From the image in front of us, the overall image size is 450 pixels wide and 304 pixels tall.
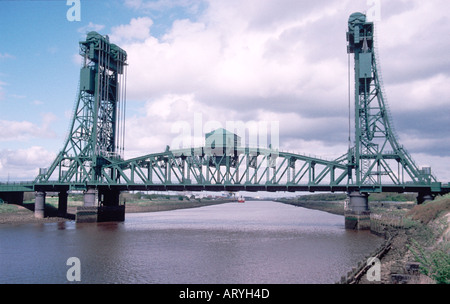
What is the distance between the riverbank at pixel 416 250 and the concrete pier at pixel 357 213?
117 inches

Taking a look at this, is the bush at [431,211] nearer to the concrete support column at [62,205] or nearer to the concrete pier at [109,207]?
the concrete pier at [109,207]

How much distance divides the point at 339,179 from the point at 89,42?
55724 mm

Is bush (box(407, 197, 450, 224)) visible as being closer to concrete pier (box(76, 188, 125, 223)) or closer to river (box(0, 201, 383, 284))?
river (box(0, 201, 383, 284))

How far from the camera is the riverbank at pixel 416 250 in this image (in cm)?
2445

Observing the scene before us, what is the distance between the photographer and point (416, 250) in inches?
1405

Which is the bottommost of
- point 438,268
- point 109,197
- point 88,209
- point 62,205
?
point 88,209

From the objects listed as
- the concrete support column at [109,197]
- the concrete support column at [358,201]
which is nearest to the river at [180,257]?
the concrete support column at [358,201]

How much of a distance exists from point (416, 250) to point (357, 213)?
102ft

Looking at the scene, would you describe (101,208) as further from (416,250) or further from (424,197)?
(416,250)

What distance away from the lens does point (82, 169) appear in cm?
7931

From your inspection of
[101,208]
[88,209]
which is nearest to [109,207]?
[101,208]

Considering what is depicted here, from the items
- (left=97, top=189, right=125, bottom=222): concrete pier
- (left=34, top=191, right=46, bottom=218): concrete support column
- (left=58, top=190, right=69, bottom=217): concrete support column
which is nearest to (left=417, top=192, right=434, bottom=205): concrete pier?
(left=97, top=189, right=125, bottom=222): concrete pier
